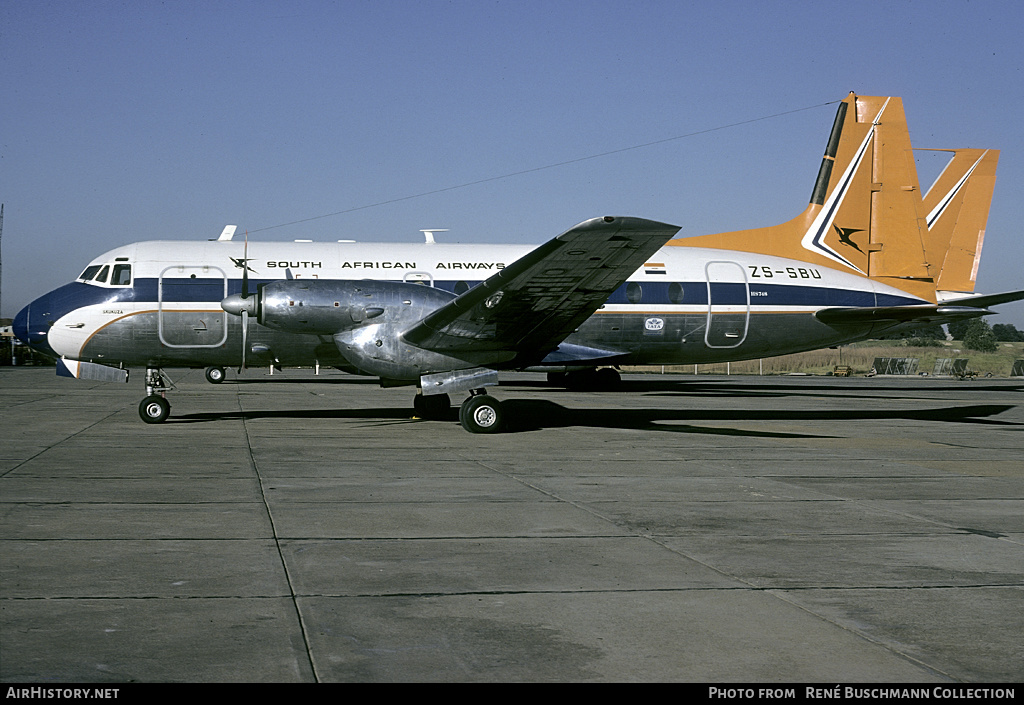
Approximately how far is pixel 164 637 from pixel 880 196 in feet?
70.6

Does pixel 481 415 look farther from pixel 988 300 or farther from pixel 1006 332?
pixel 1006 332

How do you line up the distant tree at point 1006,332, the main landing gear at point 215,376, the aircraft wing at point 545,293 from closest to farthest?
the aircraft wing at point 545,293 < the main landing gear at point 215,376 < the distant tree at point 1006,332

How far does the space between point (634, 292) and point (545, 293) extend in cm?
546

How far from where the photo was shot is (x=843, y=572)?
6.27 m

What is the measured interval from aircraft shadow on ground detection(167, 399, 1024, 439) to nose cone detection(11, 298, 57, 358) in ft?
9.21

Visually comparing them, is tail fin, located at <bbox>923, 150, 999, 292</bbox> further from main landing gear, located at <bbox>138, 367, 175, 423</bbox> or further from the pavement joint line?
the pavement joint line

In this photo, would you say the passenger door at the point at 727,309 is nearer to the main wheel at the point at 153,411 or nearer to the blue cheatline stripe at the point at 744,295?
the blue cheatline stripe at the point at 744,295

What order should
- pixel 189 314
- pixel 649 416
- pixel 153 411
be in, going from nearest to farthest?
pixel 153 411 < pixel 189 314 < pixel 649 416

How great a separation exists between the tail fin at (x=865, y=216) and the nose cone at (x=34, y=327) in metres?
14.3

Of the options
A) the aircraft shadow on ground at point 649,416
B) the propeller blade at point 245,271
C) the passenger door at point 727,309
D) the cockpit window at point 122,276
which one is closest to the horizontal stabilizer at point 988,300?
the aircraft shadow on ground at point 649,416

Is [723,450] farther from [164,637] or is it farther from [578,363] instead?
[164,637]

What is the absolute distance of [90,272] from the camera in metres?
17.5

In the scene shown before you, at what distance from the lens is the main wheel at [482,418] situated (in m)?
15.6

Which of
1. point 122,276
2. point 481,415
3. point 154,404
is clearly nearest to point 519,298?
point 481,415
